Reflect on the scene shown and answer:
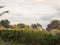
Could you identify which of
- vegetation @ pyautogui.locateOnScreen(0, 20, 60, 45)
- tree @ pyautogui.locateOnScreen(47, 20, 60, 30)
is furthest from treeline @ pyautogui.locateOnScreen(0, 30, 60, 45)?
tree @ pyautogui.locateOnScreen(47, 20, 60, 30)

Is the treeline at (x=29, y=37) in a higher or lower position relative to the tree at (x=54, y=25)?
lower

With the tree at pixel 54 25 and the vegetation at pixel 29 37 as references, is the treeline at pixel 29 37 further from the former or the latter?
the tree at pixel 54 25

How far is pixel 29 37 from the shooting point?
28.9 metres

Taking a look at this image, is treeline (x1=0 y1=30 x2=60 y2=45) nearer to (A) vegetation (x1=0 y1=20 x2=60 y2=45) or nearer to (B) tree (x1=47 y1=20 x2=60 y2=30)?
(A) vegetation (x1=0 y1=20 x2=60 y2=45)

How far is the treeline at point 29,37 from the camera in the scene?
27562mm

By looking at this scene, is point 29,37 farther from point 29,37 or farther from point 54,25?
point 54,25

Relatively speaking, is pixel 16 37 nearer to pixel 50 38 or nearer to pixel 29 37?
pixel 29 37

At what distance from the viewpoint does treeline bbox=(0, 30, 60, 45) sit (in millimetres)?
27562

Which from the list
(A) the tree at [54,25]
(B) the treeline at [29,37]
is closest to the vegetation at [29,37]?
(B) the treeline at [29,37]

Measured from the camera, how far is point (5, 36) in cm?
3022

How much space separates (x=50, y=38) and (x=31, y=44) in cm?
261

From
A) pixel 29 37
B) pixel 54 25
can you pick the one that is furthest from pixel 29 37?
pixel 54 25

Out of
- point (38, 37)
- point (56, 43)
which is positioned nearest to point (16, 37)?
point (38, 37)

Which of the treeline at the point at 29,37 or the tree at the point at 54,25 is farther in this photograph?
the tree at the point at 54,25
